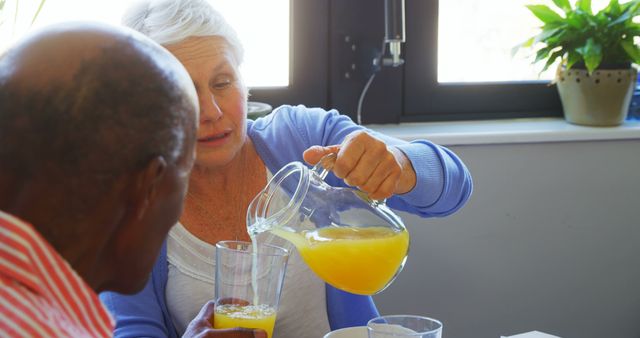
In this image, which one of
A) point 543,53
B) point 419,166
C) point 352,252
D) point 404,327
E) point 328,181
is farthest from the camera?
point 543,53

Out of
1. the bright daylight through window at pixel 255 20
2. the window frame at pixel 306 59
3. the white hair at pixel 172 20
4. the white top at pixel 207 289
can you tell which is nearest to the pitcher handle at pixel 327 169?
the white top at pixel 207 289

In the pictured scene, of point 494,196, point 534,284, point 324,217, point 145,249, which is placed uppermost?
point 145,249

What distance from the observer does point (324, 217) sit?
1.13m

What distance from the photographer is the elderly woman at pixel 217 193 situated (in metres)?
1.44

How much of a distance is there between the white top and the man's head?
812 millimetres

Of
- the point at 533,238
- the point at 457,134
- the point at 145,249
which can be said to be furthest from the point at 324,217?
the point at 533,238

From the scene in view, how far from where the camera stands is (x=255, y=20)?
7.86 feet

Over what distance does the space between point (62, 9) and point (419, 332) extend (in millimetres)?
1489

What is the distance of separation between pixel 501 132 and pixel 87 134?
1894 mm

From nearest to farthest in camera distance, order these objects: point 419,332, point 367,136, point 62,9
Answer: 1. point 419,332
2. point 367,136
3. point 62,9

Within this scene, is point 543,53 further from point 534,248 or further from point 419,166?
point 419,166

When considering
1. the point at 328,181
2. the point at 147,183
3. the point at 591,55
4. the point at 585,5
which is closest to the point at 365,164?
the point at 328,181

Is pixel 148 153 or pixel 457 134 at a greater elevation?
pixel 148 153

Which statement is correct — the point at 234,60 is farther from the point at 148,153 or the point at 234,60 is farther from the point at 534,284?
the point at 534,284
